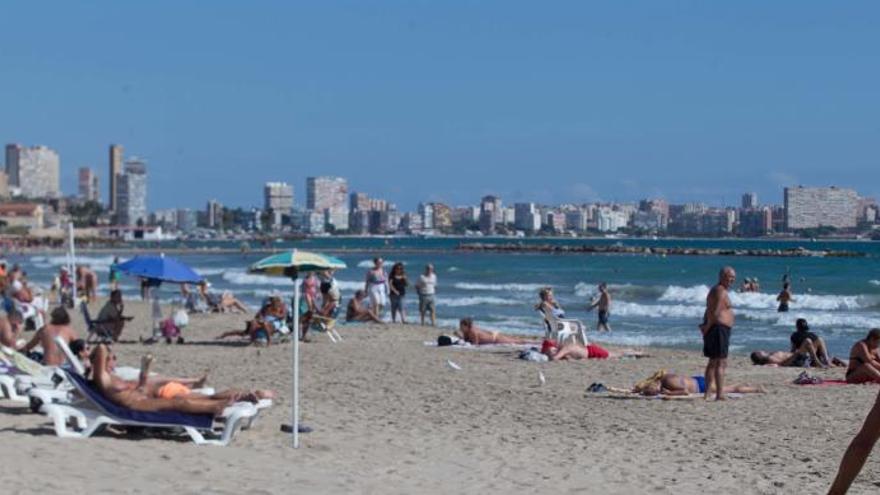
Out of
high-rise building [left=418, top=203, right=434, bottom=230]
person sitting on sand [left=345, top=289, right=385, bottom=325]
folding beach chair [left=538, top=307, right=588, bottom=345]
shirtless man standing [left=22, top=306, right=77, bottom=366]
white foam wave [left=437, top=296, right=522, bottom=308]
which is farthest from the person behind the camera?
high-rise building [left=418, top=203, right=434, bottom=230]

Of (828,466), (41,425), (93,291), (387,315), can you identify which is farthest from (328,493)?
(93,291)

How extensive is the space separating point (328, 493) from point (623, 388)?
638 centimetres

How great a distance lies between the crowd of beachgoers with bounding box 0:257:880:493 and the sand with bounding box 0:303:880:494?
0.35m

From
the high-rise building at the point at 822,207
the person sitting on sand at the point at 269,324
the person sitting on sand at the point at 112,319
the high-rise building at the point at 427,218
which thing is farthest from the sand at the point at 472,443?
the high-rise building at the point at 427,218

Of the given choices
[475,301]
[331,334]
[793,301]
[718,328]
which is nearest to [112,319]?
[331,334]

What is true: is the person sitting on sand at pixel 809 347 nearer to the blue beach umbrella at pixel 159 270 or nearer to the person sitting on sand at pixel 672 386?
the person sitting on sand at pixel 672 386

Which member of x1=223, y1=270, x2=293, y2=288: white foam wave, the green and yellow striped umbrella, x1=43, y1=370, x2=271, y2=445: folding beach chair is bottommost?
x1=223, y1=270, x2=293, y2=288: white foam wave

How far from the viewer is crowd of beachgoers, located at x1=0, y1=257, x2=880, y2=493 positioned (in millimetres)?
9242

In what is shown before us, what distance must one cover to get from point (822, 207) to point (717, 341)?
118787 millimetres

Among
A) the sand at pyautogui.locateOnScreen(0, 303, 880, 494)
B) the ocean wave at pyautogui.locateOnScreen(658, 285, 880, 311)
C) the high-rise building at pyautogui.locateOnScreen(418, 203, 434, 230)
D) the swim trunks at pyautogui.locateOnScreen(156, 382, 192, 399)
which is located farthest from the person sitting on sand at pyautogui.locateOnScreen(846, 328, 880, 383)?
the high-rise building at pyautogui.locateOnScreen(418, 203, 434, 230)

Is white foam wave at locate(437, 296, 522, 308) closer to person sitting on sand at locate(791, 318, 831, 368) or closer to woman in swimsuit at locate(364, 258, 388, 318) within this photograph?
woman in swimsuit at locate(364, 258, 388, 318)

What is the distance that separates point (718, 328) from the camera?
1190 cm

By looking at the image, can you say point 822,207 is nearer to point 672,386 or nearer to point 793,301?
point 793,301

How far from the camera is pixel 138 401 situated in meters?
9.15
